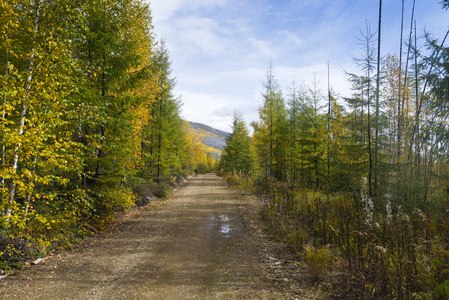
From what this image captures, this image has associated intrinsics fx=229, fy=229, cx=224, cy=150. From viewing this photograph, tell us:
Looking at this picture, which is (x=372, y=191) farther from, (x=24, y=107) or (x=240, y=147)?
(x=240, y=147)

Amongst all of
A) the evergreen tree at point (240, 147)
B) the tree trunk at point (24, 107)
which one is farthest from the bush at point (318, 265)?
the evergreen tree at point (240, 147)

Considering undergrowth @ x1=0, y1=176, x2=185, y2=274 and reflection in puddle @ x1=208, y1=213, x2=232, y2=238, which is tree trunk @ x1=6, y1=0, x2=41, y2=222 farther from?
reflection in puddle @ x1=208, y1=213, x2=232, y2=238

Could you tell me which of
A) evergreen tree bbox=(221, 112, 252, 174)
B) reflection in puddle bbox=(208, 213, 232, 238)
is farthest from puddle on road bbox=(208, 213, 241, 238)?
evergreen tree bbox=(221, 112, 252, 174)

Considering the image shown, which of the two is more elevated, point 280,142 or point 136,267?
point 280,142

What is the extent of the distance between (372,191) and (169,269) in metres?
7.85

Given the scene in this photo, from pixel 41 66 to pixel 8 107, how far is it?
54.0 inches

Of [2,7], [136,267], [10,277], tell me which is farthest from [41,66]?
[136,267]

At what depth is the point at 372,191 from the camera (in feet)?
28.5

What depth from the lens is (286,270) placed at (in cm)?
482

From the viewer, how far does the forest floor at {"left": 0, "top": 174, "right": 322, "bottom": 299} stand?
3939 millimetres

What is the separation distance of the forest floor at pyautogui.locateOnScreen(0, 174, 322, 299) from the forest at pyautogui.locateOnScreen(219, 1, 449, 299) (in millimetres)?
710

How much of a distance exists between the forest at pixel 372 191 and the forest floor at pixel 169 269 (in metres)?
0.71

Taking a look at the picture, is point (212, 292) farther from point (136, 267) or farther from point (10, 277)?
point (10, 277)

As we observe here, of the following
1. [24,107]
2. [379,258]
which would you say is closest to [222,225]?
[379,258]
